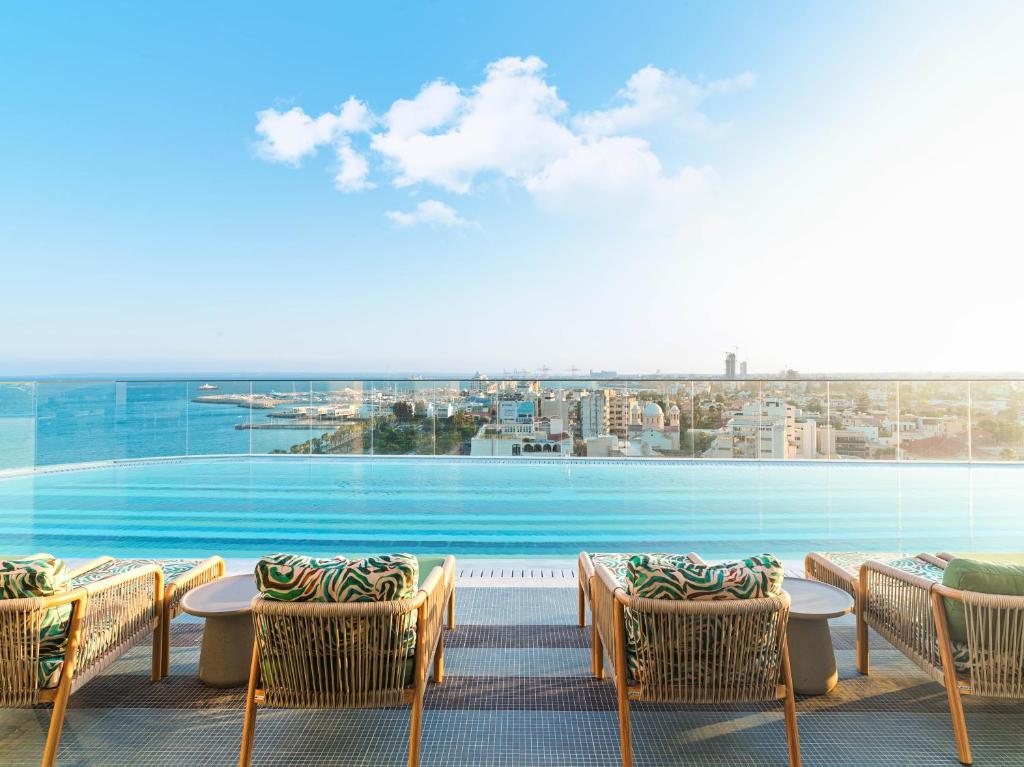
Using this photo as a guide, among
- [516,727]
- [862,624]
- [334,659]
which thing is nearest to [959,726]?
[862,624]

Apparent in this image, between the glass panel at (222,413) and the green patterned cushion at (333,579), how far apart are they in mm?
7052

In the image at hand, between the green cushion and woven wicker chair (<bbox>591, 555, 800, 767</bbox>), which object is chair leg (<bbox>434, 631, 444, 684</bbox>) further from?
the green cushion

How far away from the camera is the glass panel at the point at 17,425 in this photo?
7645mm

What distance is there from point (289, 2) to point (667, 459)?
7.69 metres

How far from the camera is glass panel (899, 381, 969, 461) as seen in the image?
5261mm

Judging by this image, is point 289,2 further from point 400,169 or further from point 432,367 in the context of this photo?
point 432,367

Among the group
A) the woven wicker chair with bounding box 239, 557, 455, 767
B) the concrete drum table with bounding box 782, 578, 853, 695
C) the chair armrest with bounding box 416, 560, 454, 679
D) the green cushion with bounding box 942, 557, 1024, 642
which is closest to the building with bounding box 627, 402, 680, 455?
the concrete drum table with bounding box 782, 578, 853, 695

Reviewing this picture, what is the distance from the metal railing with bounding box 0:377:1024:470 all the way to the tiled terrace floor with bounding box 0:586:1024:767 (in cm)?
414

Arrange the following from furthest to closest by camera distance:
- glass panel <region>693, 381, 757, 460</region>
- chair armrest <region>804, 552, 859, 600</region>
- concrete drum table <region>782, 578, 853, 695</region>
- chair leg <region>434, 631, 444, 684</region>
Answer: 1. glass panel <region>693, 381, 757, 460</region>
2. chair armrest <region>804, 552, 859, 600</region>
3. chair leg <region>434, 631, 444, 684</region>
4. concrete drum table <region>782, 578, 853, 695</region>

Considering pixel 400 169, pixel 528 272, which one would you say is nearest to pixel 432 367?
pixel 528 272

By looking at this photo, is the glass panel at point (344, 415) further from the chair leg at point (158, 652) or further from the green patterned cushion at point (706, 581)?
the green patterned cushion at point (706, 581)

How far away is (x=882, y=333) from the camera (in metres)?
8.33

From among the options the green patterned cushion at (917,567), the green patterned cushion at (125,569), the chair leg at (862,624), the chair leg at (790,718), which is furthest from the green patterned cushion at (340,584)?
the green patterned cushion at (917,567)

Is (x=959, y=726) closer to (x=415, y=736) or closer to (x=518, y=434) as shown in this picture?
(x=415, y=736)
